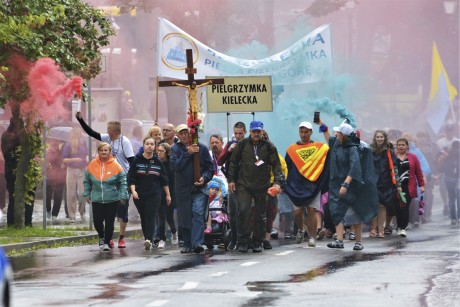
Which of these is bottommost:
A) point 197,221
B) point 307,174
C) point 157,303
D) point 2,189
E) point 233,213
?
point 157,303

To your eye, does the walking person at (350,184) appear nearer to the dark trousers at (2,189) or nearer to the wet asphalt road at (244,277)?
the wet asphalt road at (244,277)

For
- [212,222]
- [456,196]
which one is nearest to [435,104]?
[456,196]

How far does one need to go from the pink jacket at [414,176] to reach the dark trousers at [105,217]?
5.63 meters

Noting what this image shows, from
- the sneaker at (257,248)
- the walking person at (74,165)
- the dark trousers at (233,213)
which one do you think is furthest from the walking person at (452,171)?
the sneaker at (257,248)

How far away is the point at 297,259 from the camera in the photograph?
51.4ft

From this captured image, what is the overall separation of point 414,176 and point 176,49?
15.2ft

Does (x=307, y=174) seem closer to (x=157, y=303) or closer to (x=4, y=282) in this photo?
(x=157, y=303)

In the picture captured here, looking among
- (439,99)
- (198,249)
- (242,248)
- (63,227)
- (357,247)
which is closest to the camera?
(198,249)

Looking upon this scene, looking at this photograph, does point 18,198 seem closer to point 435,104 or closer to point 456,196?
point 456,196

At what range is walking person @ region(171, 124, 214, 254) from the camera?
17.2m

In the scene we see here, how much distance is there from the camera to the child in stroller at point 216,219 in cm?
1777

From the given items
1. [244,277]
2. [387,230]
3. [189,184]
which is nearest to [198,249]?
[189,184]

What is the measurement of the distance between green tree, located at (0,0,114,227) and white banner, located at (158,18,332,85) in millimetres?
3322

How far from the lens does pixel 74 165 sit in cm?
2467
